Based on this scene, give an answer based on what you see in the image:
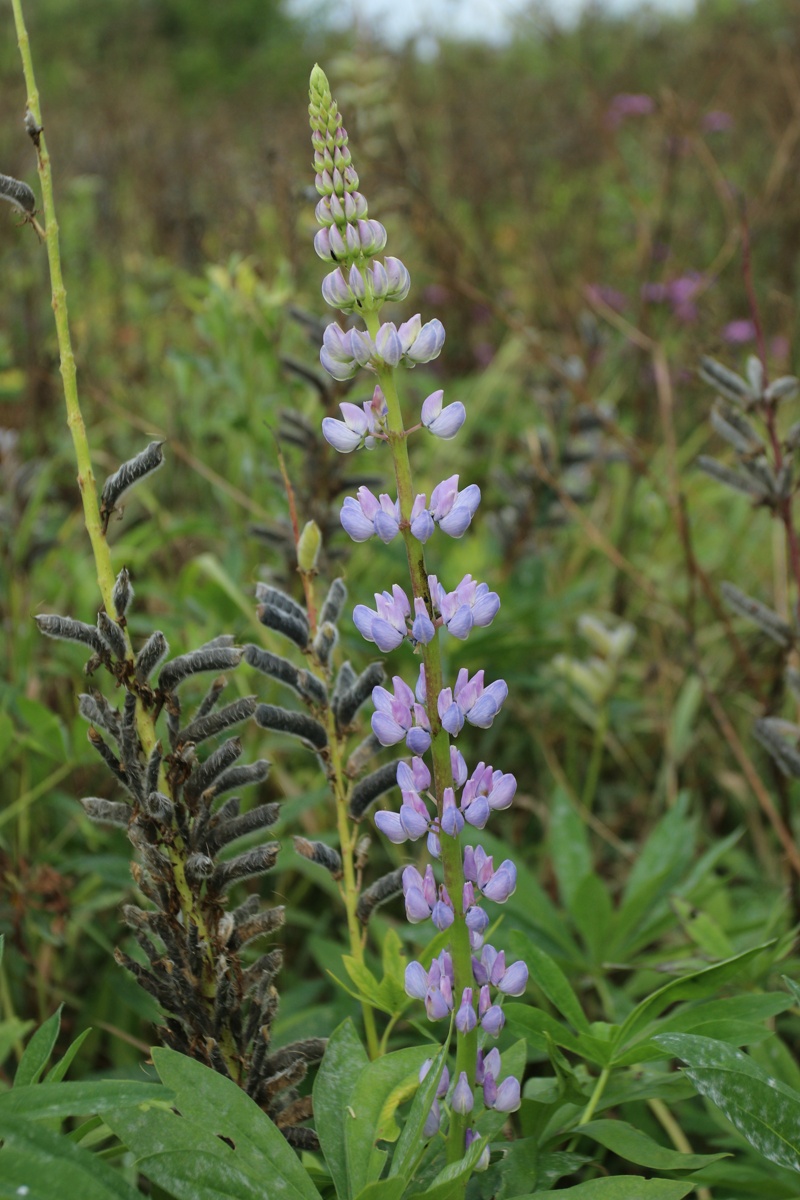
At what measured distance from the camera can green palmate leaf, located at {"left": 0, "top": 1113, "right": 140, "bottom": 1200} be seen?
70cm

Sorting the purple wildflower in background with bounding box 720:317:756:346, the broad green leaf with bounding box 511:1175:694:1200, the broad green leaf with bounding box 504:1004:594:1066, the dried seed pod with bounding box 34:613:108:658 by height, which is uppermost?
the purple wildflower in background with bounding box 720:317:756:346

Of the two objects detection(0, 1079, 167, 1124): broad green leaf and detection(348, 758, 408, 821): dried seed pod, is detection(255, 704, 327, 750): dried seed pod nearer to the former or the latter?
detection(348, 758, 408, 821): dried seed pod

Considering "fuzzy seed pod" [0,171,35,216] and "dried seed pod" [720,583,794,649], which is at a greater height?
"fuzzy seed pod" [0,171,35,216]

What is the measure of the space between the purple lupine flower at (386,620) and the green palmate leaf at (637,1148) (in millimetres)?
492

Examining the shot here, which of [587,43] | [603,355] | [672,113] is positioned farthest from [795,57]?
[672,113]

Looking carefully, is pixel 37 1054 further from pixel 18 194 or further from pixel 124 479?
pixel 18 194

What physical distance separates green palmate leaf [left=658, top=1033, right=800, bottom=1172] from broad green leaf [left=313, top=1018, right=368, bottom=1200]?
0.27m

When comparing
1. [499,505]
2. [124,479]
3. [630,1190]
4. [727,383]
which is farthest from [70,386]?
[499,505]

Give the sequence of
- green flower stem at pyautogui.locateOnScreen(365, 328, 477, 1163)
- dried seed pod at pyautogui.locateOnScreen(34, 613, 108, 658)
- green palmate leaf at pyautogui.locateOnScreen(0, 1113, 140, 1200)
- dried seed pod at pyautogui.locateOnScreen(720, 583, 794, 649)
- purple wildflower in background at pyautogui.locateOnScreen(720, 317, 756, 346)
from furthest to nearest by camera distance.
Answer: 1. purple wildflower in background at pyautogui.locateOnScreen(720, 317, 756, 346)
2. dried seed pod at pyautogui.locateOnScreen(720, 583, 794, 649)
3. dried seed pod at pyautogui.locateOnScreen(34, 613, 108, 658)
4. green flower stem at pyautogui.locateOnScreen(365, 328, 477, 1163)
5. green palmate leaf at pyautogui.locateOnScreen(0, 1113, 140, 1200)

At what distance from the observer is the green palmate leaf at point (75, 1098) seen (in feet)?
2.42

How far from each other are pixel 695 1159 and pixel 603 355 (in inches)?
113

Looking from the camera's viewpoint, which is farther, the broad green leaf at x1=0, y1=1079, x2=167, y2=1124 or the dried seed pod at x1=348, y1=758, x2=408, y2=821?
the dried seed pod at x1=348, y1=758, x2=408, y2=821

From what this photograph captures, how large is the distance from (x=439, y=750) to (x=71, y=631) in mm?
340

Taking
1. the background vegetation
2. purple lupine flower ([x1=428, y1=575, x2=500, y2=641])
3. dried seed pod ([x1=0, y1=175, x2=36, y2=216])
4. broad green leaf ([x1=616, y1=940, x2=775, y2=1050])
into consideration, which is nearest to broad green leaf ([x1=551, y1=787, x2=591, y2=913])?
the background vegetation
